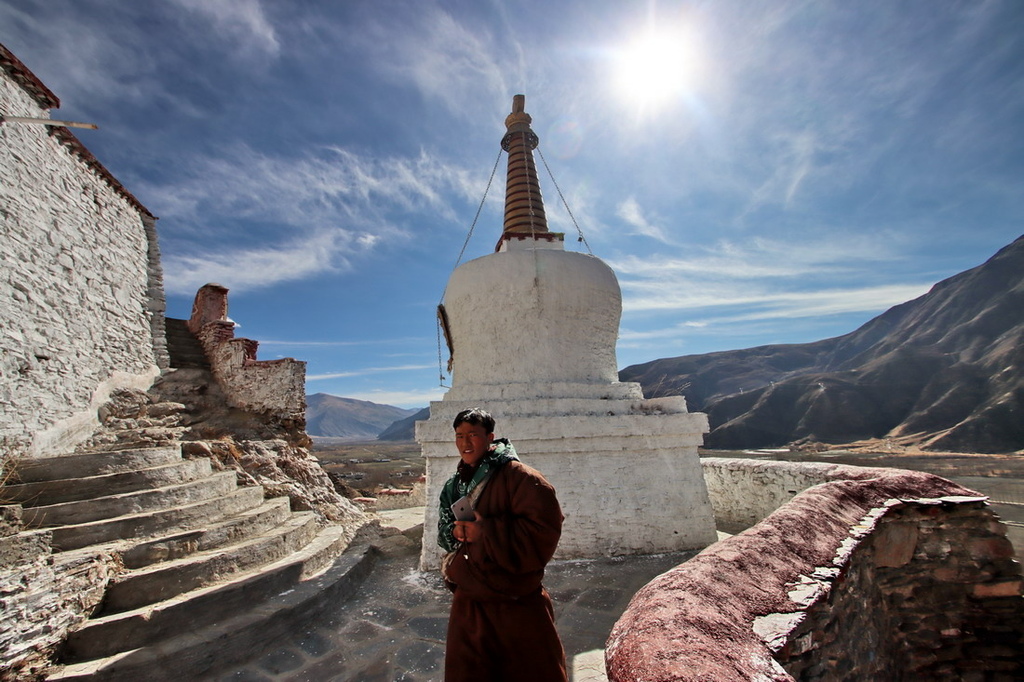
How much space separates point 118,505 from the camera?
4105 mm

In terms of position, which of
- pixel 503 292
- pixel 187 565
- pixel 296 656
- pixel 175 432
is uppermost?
pixel 503 292

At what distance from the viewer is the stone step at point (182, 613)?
10.4 ft

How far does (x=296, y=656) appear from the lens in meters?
3.44

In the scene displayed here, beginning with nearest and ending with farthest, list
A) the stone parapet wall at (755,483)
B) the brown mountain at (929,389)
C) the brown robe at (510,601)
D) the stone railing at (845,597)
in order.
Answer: the stone railing at (845,597), the brown robe at (510,601), the stone parapet wall at (755,483), the brown mountain at (929,389)

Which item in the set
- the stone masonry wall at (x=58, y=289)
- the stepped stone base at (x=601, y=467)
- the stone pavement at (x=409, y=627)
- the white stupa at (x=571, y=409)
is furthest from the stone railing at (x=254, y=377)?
the stone pavement at (x=409, y=627)

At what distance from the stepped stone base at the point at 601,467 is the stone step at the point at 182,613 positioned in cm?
146

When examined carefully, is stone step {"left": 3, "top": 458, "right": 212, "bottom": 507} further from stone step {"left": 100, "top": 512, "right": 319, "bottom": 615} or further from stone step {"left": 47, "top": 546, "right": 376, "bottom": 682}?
stone step {"left": 47, "top": 546, "right": 376, "bottom": 682}

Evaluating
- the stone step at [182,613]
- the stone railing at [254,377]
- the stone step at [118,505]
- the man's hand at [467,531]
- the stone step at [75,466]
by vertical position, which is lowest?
the stone step at [182,613]

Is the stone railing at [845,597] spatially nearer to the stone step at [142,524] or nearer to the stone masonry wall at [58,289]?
the stone step at [142,524]

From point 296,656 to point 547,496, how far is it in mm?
2802

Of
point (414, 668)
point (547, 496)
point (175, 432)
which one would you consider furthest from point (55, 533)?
point (547, 496)

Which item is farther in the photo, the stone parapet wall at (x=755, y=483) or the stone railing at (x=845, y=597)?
the stone parapet wall at (x=755, y=483)

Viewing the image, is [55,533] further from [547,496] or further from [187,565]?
[547,496]

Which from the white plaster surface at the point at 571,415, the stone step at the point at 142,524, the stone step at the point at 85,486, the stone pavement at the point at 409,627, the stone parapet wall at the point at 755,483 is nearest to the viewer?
the stone pavement at the point at 409,627
